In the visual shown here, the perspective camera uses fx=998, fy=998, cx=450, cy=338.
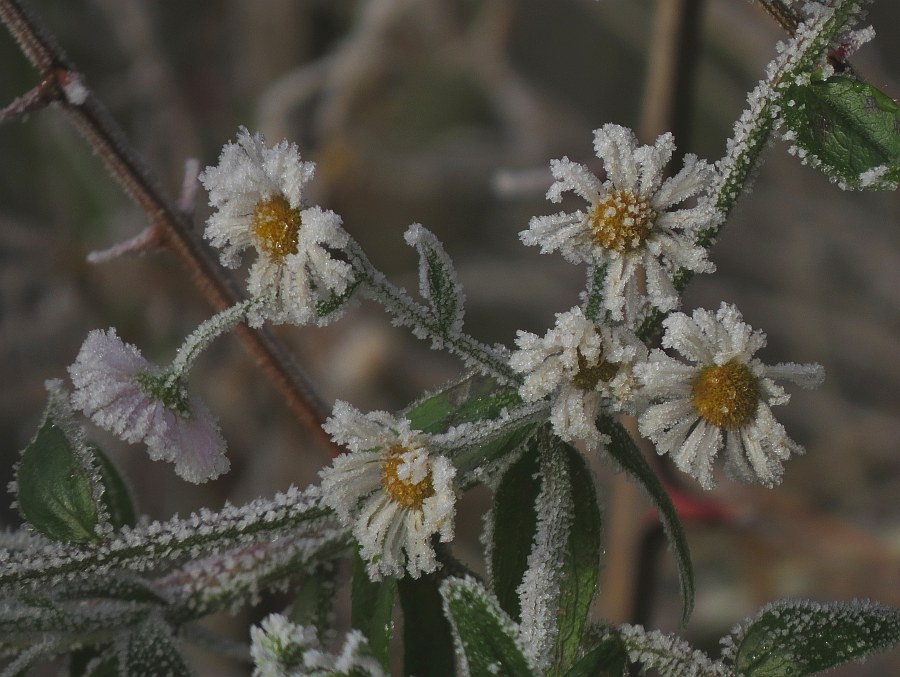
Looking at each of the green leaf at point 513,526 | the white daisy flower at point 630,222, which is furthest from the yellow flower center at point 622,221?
the green leaf at point 513,526

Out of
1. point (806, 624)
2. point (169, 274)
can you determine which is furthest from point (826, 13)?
point (169, 274)

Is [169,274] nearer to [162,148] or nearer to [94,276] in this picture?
[94,276]

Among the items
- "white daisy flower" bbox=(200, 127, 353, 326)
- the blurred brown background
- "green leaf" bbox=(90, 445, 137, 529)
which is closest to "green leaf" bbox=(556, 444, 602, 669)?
"white daisy flower" bbox=(200, 127, 353, 326)

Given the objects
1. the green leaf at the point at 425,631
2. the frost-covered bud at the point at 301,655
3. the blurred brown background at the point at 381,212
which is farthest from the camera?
the blurred brown background at the point at 381,212

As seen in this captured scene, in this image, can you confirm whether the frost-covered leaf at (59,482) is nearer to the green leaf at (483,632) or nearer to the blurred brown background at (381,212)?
the green leaf at (483,632)

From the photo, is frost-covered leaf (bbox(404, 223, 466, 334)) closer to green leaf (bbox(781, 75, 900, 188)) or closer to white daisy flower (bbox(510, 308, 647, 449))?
white daisy flower (bbox(510, 308, 647, 449))

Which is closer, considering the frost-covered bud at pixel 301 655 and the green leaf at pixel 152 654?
the frost-covered bud at pixel 301 655
